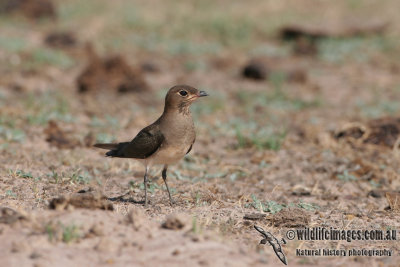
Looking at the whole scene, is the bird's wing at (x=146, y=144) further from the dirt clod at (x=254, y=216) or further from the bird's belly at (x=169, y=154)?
the dirt clod at (x=254, y=216)

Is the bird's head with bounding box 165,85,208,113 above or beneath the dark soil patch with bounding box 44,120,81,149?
above

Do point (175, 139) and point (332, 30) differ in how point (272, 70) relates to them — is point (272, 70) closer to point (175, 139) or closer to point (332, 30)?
point (332, 30)

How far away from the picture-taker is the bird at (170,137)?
6703 mm

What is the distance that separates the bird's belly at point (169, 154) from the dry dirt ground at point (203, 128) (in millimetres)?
545

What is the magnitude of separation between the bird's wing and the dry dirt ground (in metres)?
0.58

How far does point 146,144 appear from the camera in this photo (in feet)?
22.4

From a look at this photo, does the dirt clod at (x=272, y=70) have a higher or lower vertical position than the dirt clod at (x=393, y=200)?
higher

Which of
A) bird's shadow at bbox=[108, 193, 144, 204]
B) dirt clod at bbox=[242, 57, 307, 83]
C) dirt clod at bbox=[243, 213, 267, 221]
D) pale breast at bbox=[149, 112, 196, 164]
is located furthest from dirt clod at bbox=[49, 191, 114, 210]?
dirt clod at bbox=[242, 57, 307, 83]

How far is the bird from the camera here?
670cm

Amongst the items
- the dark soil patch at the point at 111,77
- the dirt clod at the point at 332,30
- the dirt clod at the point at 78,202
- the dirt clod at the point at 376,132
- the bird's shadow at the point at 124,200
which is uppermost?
the dirt clod at the point at 332,30

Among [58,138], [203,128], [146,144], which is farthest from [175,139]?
[203,128]

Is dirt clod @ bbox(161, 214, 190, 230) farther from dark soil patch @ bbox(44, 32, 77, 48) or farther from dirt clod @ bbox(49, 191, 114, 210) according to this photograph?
dark soil patch @ bbox(44, 32, 77, 48)

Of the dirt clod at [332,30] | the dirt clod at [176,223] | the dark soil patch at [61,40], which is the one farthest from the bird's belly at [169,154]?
→ the dirt clod at [332,30]

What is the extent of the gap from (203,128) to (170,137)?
167 inches
